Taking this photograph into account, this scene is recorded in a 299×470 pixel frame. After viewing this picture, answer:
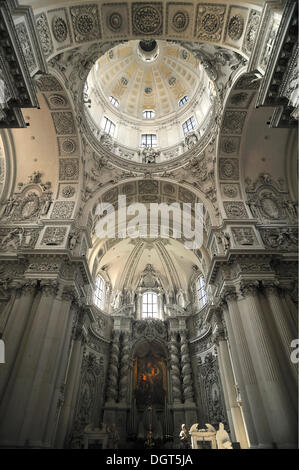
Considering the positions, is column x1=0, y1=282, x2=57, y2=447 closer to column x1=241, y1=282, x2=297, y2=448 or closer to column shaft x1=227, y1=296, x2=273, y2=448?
column shaft x1=227, y1=296, x2=273, y2=448

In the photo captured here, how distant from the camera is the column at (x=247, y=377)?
910cm

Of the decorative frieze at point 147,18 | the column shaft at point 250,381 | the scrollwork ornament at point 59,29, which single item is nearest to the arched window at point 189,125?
the decorative frieze at point 147,18

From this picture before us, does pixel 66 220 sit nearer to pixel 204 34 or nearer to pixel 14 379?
pixel 14 379

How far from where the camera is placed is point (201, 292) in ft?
75.4

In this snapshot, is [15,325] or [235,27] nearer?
[235,27]

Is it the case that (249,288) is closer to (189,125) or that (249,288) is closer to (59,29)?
(59,29)

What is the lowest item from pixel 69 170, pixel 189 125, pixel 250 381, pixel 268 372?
pixel 250 381

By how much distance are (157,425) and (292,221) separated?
16648 millimetres

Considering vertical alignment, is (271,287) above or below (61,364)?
above

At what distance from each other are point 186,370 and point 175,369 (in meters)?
0.86

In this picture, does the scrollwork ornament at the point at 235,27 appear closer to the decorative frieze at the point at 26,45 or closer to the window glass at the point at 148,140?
the decorative frieze at the point at 26,45

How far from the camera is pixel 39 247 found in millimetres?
12781

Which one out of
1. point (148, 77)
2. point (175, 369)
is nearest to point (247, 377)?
point (175, 369)

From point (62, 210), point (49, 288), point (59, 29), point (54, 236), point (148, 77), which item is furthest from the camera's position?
point (148, 77)
